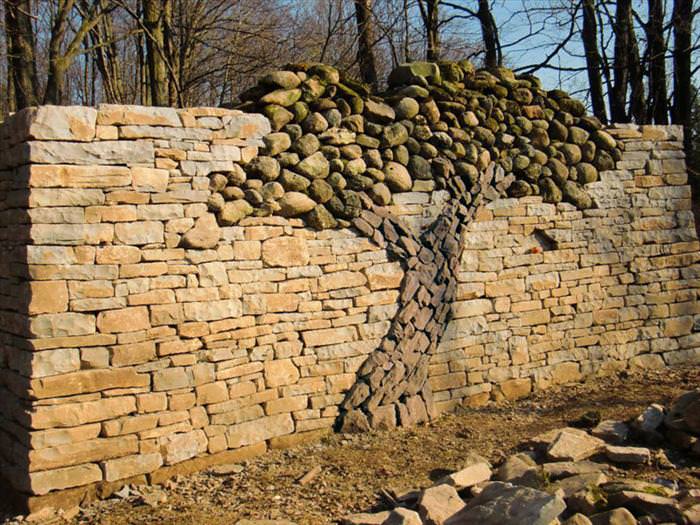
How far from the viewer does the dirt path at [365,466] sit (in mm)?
4672

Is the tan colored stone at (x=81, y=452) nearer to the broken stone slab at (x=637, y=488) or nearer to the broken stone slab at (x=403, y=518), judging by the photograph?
the broken stone slab at (x=403, y=518)

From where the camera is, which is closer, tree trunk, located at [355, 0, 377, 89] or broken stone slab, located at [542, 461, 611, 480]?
broken stone slab, located at [542, 461, 611, 480]

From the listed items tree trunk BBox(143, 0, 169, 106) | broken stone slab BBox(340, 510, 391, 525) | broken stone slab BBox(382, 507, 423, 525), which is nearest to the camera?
broken stone slab BBox(382, 507, 423, 525)

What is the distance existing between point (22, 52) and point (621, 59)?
919 centimetres

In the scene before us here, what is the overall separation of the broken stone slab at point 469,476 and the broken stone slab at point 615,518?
954mm

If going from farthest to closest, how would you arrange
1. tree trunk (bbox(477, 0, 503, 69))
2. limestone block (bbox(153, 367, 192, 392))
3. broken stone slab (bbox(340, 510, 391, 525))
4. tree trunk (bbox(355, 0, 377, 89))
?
tree trunk (bbox(477, 0, 503, 69)) → tree trunk (bbox(355, 0, 377, 89)) → limestone block (bbox(153, 367, 192, 392)) → broken stone slab (bbox(340, 510, 391, 525))

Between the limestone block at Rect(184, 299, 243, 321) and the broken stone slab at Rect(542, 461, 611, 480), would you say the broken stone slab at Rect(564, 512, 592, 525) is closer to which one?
the broken stone slab at Rect(542, 461, 611, 480)

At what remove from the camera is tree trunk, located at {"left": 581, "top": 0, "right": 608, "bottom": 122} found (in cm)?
1209

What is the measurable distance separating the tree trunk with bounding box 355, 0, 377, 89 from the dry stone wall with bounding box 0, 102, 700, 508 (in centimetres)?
443

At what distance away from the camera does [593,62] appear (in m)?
12.2

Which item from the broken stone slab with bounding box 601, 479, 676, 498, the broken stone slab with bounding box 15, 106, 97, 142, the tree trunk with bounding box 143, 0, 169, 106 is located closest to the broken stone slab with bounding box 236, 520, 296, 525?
the broken stone slab with bounding box 601, 479, 676, 498

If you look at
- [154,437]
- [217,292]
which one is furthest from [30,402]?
[217,292]

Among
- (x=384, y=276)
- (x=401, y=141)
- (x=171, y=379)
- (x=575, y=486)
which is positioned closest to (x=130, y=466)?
(x=171, y=379)

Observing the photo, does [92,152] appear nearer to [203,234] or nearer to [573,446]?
[203,234]
